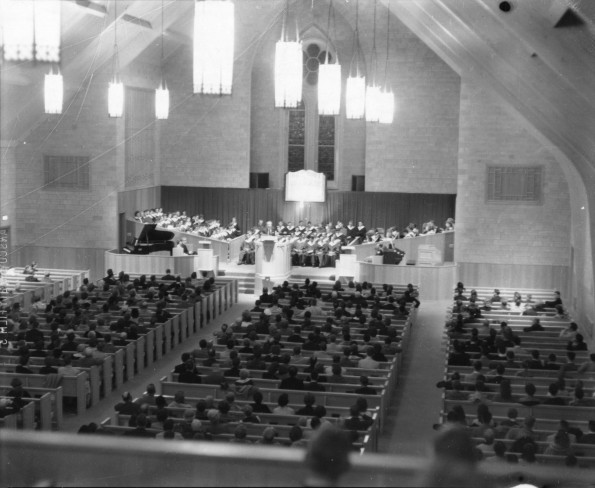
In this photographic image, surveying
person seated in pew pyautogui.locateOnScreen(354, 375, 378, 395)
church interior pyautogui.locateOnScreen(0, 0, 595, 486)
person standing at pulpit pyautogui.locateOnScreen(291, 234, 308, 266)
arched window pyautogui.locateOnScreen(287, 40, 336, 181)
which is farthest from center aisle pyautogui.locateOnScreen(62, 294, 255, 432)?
arched window pyautogui.locateOnScreen(287, 40, 336, 181)

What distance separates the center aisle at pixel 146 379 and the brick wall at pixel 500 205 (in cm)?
730

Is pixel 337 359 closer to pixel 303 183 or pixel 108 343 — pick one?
pixel 108 343

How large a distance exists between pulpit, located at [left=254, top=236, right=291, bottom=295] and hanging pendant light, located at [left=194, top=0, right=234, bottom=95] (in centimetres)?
1506

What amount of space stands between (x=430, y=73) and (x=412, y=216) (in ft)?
15.2

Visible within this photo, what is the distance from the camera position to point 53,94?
696 inches

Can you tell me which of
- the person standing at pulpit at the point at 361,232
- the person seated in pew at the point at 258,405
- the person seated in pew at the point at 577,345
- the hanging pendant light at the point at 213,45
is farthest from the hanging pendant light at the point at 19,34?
the person standing at pulpit at the point at 361,232

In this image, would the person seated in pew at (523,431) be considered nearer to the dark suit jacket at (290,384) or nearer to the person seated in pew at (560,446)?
the person seated in pew at (560,446)

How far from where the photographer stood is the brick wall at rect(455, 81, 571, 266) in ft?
81.0

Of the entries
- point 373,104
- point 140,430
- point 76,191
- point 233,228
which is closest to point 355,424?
point 140,430

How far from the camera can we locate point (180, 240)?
25.9 m

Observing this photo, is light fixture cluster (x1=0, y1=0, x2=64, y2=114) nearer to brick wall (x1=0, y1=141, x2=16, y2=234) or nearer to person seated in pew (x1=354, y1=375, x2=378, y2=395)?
person seated in pew (x1=354, y1=375, x2=378, y2=395)

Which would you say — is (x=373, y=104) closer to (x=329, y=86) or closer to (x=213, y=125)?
(x=329, y=86)

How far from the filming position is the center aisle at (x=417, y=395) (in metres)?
12.0

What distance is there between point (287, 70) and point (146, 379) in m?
6.09
